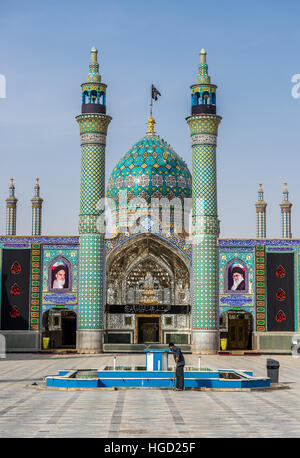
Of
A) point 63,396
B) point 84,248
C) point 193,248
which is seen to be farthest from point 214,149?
point 63,396

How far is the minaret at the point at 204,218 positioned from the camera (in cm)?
2830

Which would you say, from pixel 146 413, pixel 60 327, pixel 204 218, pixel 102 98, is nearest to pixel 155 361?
pixel 146 413

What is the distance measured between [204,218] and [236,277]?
8.33 ft

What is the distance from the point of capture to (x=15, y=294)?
2898cm

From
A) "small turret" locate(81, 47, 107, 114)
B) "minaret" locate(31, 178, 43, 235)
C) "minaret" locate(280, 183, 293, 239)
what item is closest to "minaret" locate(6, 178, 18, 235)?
"minaret" locate(31, 178, 43, 235)

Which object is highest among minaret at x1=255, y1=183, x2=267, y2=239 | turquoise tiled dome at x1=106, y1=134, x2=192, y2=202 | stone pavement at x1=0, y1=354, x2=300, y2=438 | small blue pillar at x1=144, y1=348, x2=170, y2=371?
turquoise tiled dome at x1=106, y1=134, x2=192, y2=202

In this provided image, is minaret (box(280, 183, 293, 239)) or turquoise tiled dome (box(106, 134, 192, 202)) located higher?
turquoise tiled dome (box(106, 134, 192, 202))

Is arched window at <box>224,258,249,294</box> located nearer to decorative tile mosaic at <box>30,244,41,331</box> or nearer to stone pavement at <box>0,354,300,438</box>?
decorative tile mosaic at <box>30,244,41,331</box>

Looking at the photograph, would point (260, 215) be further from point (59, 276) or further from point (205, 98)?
point (59, 276)

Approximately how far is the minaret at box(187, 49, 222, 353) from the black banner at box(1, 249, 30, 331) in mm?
6322

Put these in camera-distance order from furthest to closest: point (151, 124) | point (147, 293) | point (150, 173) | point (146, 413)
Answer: point (151, 124)
point (150, 173)
point (147, 293)
point (146, 413)

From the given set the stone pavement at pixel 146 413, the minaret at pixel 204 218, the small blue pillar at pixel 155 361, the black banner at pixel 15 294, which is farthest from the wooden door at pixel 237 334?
the small blue pillar at pixel 155 361

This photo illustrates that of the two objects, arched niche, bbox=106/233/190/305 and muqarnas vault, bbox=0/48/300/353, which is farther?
arched niche, bbox=106/233/190/305

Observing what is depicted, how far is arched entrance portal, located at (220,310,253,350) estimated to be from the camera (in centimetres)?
3028
